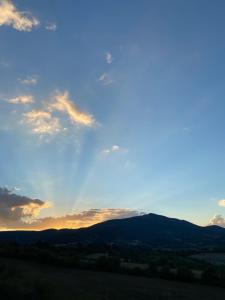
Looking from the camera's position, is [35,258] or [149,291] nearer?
[149,291]

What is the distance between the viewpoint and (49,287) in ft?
125

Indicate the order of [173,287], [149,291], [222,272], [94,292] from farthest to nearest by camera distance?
[222,272], [173,287], [149,291], [94,292]

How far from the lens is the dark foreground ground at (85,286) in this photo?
37.5 metres

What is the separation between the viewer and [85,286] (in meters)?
55.3

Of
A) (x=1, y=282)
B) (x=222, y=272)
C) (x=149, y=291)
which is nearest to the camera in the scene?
(x=1, y=282)

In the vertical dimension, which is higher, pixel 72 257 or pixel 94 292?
pixel 72 257

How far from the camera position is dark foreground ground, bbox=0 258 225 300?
123 feet

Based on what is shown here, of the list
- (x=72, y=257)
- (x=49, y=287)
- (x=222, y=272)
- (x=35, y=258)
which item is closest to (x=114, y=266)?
(x=72, y=257)

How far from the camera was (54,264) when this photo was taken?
249 ft

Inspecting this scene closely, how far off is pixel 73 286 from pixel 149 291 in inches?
389

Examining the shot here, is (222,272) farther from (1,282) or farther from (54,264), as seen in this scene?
(1,282)

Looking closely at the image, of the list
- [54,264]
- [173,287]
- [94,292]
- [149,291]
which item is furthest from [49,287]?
[54,264]

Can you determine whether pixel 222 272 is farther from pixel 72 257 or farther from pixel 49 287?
pixel 49 287

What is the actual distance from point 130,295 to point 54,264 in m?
27.7
